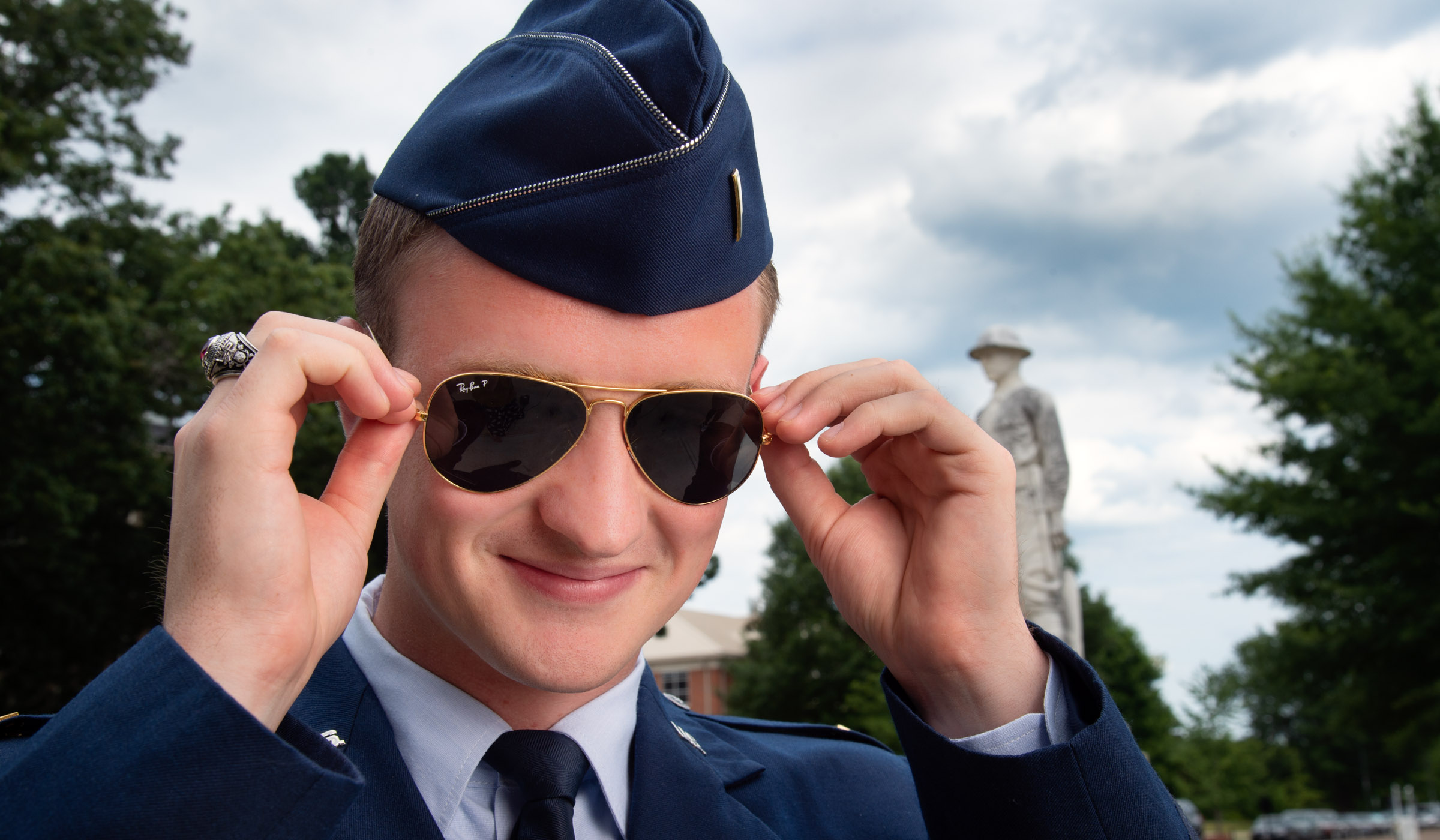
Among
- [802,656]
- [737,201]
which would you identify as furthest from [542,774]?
[802,656]

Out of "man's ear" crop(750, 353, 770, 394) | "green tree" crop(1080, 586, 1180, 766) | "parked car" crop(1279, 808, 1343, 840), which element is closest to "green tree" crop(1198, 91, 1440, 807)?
"green tree" crop(1080, 586, 1180, 766)

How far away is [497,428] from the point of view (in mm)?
1641

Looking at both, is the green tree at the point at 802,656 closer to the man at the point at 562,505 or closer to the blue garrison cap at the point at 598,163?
the man at the point at 562,505

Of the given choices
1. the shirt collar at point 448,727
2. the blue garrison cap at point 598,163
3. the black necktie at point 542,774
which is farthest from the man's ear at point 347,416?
the black necktie at point 542,774

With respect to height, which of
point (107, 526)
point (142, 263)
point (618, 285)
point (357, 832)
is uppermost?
point (142, 263)

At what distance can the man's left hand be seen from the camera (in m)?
1.89

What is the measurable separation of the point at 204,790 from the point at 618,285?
946mm

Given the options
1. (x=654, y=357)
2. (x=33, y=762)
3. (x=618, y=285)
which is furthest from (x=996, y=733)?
(x=33, y=762)

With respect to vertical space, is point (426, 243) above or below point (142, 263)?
below

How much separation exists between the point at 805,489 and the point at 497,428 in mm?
775

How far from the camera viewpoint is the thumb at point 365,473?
5.22 ft

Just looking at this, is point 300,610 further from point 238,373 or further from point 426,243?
point 426,243

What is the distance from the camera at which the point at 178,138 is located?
57.4 feet

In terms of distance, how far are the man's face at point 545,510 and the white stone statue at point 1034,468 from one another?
26.2ft
